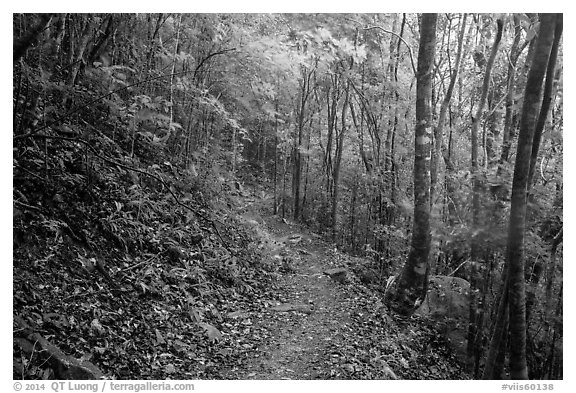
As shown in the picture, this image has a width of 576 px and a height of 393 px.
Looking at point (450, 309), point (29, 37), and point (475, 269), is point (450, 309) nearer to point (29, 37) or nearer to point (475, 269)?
point (475, 269)

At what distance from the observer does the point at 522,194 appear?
436 centimetres

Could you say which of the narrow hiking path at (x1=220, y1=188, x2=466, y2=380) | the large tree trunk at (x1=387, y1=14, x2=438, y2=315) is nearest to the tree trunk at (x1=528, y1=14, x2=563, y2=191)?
the large tree trunk at (x1=387, y1=14, x2=438, y2=315)

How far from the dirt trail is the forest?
45 mm

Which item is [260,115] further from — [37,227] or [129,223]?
[37,227]

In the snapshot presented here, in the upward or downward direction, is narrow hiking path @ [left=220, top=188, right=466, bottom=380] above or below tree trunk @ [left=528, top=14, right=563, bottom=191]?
below

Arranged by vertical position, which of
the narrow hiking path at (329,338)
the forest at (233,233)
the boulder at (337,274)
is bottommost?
the boulder at (337,274)

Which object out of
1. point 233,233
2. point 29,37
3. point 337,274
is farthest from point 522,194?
point 233,233

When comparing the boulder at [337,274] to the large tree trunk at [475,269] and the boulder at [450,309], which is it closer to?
the boulder at [450,309]

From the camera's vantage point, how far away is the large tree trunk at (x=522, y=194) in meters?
4.21

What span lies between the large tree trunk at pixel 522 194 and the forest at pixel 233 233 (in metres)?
0.02

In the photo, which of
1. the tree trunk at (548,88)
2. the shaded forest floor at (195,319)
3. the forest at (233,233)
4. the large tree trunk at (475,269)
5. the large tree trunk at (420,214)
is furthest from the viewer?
the large tree trunk at (420,214)

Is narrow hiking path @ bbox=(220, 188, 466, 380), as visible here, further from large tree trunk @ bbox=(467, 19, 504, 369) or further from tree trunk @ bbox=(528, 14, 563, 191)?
tree trunk @ bbox=(528, 14, 563, 191)

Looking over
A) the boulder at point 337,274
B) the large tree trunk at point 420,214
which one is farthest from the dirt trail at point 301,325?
the large tree trunk at point 420,214

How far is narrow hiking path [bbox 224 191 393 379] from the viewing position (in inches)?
190
